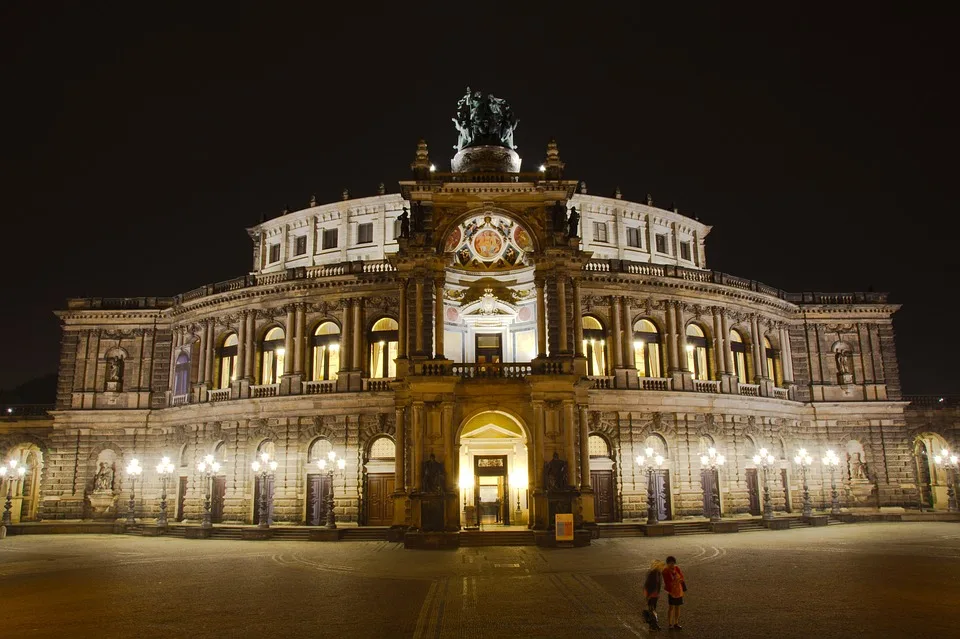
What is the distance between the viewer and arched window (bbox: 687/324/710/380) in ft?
159

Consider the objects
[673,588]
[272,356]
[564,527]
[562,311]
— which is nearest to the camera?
[673,588]

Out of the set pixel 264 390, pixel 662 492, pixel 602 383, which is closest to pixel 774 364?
pixel 662 492

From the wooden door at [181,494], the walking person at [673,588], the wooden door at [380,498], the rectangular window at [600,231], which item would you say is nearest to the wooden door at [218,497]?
the wooden door at [181,494]

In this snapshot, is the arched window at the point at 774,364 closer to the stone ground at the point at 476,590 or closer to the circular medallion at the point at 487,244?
the stone ground at the point at 476,590

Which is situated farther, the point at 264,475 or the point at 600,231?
the point at 600,231

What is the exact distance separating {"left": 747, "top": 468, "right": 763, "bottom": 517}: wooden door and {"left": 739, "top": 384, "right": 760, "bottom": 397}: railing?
497cm

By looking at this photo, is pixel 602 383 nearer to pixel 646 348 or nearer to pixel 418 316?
pixel 646 348

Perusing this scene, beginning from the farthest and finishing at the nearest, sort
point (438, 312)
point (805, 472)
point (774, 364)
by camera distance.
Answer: point (774, 364) < point (805, 472) < point (438, 312)

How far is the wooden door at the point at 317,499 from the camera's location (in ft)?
144

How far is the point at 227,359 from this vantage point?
50.7 m

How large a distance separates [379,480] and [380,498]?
1.06m

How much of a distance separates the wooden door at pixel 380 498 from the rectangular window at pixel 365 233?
19.5 metres

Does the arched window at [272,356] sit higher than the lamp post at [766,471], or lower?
higher

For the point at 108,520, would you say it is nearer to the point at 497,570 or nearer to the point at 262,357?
the point at 262,357
